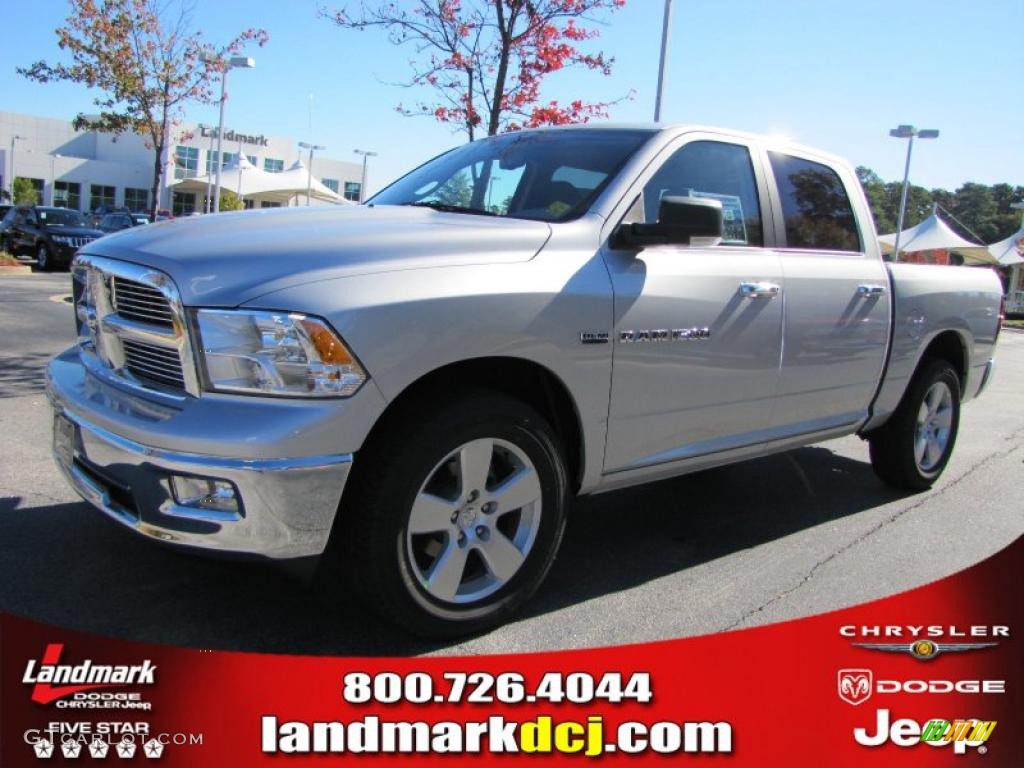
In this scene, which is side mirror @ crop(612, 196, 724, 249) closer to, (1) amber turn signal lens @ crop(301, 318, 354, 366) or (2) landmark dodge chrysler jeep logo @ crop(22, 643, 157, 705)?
(1) amber turn signal lens @ crop(301, 318, 354, 366)

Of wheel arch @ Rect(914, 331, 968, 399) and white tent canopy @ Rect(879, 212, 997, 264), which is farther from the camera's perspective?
white tent canopy @ Rect(879, 212, 997, 264)

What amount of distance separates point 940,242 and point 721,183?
37.4 meters

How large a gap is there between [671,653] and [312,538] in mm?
1157

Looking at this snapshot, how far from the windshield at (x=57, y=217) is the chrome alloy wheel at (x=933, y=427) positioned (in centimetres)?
2081

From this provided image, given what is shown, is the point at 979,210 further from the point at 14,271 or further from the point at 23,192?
the point at 23,192

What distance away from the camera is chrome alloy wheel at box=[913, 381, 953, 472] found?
5.23 m

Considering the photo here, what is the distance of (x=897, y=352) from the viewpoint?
4746 millimetres

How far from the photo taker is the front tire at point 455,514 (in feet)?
8.79

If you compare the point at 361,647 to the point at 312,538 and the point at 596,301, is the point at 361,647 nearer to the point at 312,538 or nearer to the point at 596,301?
the point at 312,538

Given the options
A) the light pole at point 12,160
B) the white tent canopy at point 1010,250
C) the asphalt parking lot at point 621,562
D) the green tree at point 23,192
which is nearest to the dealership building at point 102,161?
the light pole at point 12,160

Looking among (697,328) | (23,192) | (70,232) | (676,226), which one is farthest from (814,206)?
(23,192)

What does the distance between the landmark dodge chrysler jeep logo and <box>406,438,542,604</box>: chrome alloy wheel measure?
83cm

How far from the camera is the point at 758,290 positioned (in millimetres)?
3770

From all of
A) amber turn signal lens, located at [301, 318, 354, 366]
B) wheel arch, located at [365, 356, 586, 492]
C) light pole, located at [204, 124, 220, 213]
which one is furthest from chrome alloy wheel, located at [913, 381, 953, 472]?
light pole, located at [204, 124, 220, 213]
